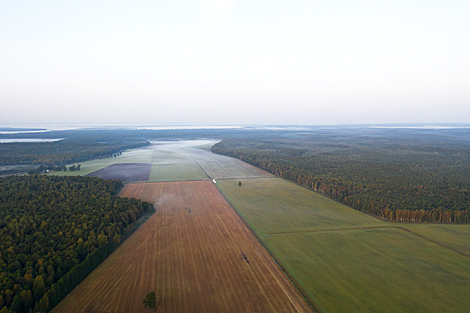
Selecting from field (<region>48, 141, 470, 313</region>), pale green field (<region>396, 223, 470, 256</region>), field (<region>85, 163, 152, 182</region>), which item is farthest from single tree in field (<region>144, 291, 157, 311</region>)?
field (<region>85, 163, 152, 182</region>)

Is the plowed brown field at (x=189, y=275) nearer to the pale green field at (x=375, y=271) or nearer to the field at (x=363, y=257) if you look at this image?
the pale green field at (x=375, y=271)

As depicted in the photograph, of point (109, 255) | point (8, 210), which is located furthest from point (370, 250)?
point (8, 210)

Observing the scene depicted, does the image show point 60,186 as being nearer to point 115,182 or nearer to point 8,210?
point 115,182

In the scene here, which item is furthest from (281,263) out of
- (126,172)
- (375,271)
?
(126,172)

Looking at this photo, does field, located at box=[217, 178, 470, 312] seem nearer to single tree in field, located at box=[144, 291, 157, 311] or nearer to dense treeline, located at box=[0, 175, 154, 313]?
single tree in field, located at box=[144, 291, 157, 311]

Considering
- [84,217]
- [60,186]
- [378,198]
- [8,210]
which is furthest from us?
[60,186]

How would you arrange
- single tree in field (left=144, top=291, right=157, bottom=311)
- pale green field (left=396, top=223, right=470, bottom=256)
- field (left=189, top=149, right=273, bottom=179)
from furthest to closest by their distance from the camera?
field (left=189, top=149, right=273, bottom=179)
pale green field (left=396, top=223, right=470, bottom=256)
single tree in field (left=144, top=291, right=157, bottom=311)

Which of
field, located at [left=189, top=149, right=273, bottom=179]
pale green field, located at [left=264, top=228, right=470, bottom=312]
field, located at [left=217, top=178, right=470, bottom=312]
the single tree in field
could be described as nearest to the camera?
the single tree in field
